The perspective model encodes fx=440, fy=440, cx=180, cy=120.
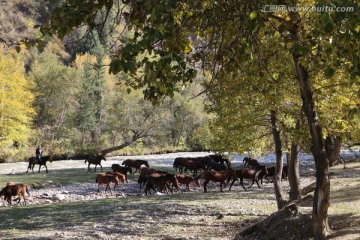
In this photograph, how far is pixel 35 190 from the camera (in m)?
26.8

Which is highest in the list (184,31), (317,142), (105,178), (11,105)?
(11,105)

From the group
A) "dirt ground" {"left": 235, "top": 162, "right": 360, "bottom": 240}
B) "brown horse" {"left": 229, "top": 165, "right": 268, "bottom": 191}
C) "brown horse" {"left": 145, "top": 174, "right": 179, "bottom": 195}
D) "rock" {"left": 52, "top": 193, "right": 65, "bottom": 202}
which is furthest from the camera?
"brown horse" {"left": 229, "top": 165, "right": 268, "bottom": 191}

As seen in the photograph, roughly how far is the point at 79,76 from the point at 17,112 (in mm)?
30497

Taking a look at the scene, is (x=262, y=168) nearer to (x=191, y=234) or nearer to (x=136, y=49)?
(x=191, y=234)

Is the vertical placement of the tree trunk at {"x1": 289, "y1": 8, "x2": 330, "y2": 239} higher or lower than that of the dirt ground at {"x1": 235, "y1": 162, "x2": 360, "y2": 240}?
higher

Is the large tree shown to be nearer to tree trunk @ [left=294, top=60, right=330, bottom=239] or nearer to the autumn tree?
tree trunk @ [left=294, top=60, right=330, bottom=239]

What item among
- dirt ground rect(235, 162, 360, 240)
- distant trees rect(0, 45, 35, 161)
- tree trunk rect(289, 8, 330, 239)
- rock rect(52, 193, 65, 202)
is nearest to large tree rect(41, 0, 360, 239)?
tree trunk rect(289, 8, 330, 239)

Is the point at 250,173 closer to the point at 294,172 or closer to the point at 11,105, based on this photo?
the point at 294,172

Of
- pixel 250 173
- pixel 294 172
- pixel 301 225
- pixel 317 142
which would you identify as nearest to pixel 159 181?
pixel 250 173

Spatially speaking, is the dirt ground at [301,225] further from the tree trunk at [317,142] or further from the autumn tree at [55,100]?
the autumn tree at [55,100]

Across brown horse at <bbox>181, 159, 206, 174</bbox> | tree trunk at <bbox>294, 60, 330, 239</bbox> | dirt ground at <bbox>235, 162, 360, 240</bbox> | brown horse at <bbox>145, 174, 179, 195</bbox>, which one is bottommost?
dirt ground at <bbox>235, 162, 360, 240</bbox>

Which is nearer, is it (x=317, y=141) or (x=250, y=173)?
(x=317, y=141)

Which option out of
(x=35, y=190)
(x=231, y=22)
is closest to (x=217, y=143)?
(x=231, y=22)

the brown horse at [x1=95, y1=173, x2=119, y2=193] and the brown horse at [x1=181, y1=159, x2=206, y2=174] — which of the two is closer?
the brown horse at [x1=95, y1=173, x2=119, y2=193]
